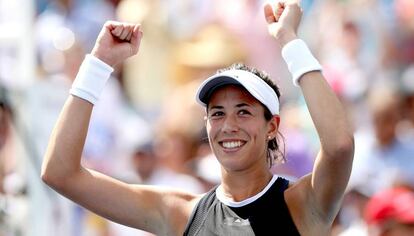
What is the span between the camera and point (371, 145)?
8641 millimetres

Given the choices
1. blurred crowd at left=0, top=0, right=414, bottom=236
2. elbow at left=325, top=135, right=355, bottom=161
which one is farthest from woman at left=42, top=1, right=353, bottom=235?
blurred crowd at left=0, top=0, right=414, bottom=236

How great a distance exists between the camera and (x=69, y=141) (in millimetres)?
5379

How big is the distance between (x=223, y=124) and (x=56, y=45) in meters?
6.17

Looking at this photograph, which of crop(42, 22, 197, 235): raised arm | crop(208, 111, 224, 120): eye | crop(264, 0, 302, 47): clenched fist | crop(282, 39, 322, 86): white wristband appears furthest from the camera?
crop(42, 22, 197, 235): raised arm

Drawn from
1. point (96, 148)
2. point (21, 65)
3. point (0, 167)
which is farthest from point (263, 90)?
point (96, 148)

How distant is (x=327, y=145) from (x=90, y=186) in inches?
40.4

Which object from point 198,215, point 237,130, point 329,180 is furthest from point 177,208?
point 329,180

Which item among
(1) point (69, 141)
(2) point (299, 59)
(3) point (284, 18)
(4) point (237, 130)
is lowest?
(1) point (69, 141)

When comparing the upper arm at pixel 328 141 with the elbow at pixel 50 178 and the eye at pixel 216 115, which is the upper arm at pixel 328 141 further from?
the elbow at pixel 50 178

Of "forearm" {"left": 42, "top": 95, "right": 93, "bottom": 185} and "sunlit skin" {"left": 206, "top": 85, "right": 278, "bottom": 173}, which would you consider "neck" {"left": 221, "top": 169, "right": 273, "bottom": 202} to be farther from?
"forearm" {"left": 42, "top": 95, "right": 93, "bottom": 185}

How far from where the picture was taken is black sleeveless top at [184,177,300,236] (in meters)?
5.05

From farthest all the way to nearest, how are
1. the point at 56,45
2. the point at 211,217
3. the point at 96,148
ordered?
1. the point at 56,45
2. the point at 96,148
3. the point at 211,217

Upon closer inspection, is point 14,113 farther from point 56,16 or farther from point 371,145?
point 56,16

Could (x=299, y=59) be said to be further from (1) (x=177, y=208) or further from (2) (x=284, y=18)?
(1) (x=177, y=208)
